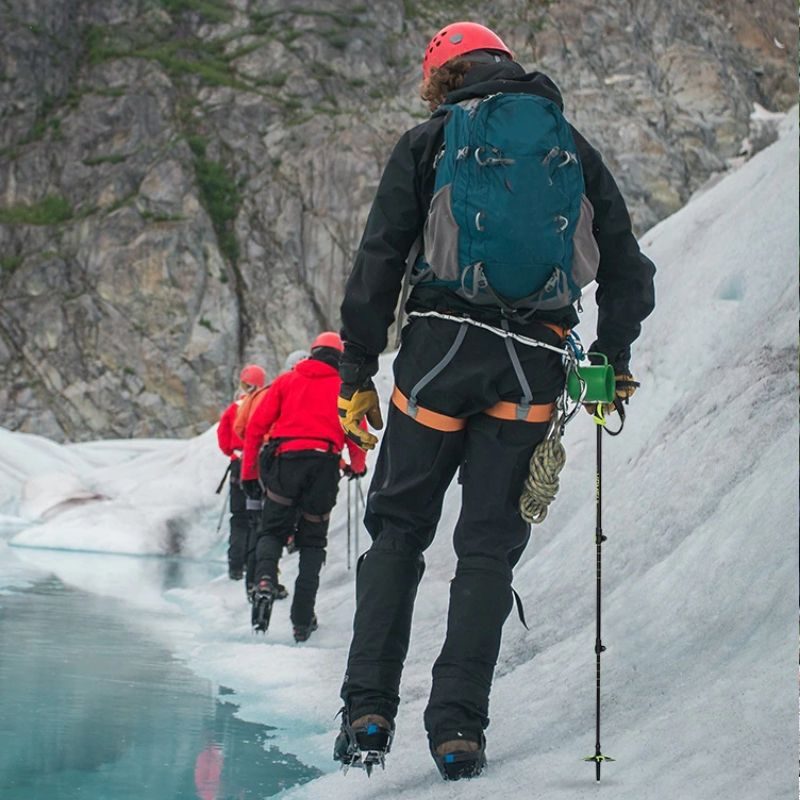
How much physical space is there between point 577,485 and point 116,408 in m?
36.9

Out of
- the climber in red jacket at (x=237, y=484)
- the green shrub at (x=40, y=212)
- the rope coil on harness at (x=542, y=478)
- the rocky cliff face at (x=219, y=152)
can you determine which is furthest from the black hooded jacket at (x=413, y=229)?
the green shrub at (x=40, y=212)

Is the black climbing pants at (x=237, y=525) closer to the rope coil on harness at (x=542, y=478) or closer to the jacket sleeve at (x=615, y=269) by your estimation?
the jacket sleeve at (x=615, y=269)

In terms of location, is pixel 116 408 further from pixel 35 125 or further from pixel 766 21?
pixel 766 21

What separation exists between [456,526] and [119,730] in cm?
160

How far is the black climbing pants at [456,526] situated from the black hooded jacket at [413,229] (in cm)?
10

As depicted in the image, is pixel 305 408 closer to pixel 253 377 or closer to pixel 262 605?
pixel 262 605

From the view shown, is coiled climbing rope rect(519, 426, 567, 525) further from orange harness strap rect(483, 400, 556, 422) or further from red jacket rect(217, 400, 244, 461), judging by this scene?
red jacket rect(217, 400, 244, 461)

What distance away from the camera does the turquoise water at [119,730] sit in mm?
3184

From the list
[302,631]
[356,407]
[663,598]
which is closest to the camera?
[356,407]

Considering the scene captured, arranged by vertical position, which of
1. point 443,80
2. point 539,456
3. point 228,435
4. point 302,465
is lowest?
point 539,456

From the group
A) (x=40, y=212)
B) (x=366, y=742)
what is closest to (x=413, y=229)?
(x=366, y=742)

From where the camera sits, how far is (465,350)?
9.80 feet

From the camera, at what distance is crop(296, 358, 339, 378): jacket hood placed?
→ 6.71m

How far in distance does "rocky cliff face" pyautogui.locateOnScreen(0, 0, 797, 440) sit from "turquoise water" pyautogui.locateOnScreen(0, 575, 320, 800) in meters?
37.0
